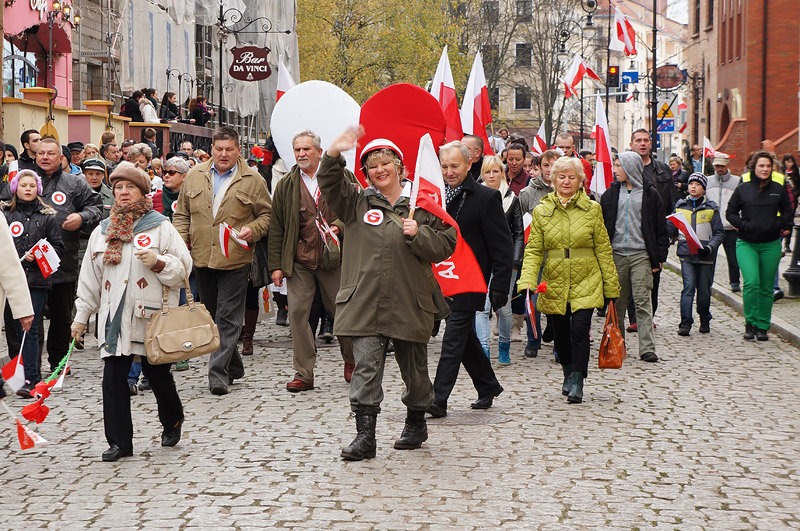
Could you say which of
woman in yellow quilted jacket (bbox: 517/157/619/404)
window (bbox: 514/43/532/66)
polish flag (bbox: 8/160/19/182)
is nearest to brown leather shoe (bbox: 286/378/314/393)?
woman in yellow quilted jacket (bbox: 517/157/619/404)

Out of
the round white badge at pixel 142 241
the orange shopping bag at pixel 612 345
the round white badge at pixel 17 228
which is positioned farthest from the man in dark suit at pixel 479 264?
the round white badge at pixel 17 228

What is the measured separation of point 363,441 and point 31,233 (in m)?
3.96

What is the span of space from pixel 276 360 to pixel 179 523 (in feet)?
18.5

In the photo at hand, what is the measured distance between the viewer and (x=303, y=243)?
972 cm

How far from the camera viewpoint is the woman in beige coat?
23.2 ft

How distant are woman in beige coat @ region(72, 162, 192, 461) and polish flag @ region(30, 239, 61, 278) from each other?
7.08 feet

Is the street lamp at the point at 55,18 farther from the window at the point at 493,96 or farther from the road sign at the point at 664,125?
the window at the point at 493,96

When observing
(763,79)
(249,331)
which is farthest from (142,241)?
(763,79)

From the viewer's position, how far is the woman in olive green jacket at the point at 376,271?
692 centimetres

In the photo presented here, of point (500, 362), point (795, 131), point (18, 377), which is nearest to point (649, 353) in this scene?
point (500, 362)

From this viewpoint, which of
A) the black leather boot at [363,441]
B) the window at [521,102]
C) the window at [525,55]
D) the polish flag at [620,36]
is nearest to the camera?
the black leather boot at [363,441]

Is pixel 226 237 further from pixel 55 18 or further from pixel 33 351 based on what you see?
pixel 55 18

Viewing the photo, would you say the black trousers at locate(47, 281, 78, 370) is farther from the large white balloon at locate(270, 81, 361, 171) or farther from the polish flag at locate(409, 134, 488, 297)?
the polish flag at locate(409, 134, 488, 297)

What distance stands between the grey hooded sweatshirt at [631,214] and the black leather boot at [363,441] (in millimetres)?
5208
